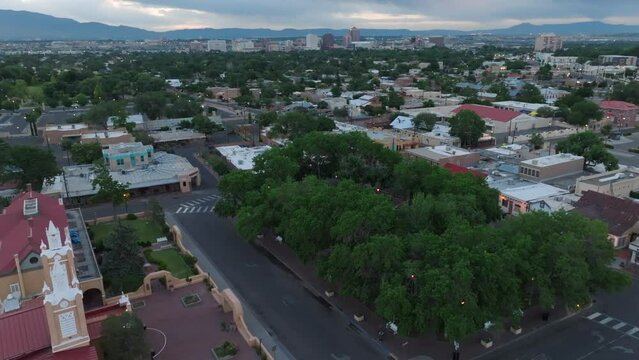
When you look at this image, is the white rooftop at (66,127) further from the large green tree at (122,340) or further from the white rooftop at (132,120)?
the large green tree at (122,340)

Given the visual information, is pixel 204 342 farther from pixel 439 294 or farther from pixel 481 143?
pixel 481 143

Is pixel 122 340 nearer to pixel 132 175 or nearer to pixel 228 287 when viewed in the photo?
pixel 228 287

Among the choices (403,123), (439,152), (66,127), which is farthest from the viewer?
(403,123)

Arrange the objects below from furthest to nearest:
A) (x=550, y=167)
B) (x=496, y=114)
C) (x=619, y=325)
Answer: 1. (x=496, y=114)
2. (x=550, y=167)
3. (x=619, y=325)

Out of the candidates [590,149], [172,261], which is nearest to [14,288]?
[172,261]

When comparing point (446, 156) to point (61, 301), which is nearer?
point (61, 301)

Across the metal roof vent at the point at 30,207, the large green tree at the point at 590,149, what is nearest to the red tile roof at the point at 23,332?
the metal roof vent at the point at 30,207

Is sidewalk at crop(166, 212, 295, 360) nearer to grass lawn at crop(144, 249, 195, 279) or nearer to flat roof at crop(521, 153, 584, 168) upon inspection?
grass lawn at crop(144, 249, 195, 279)
